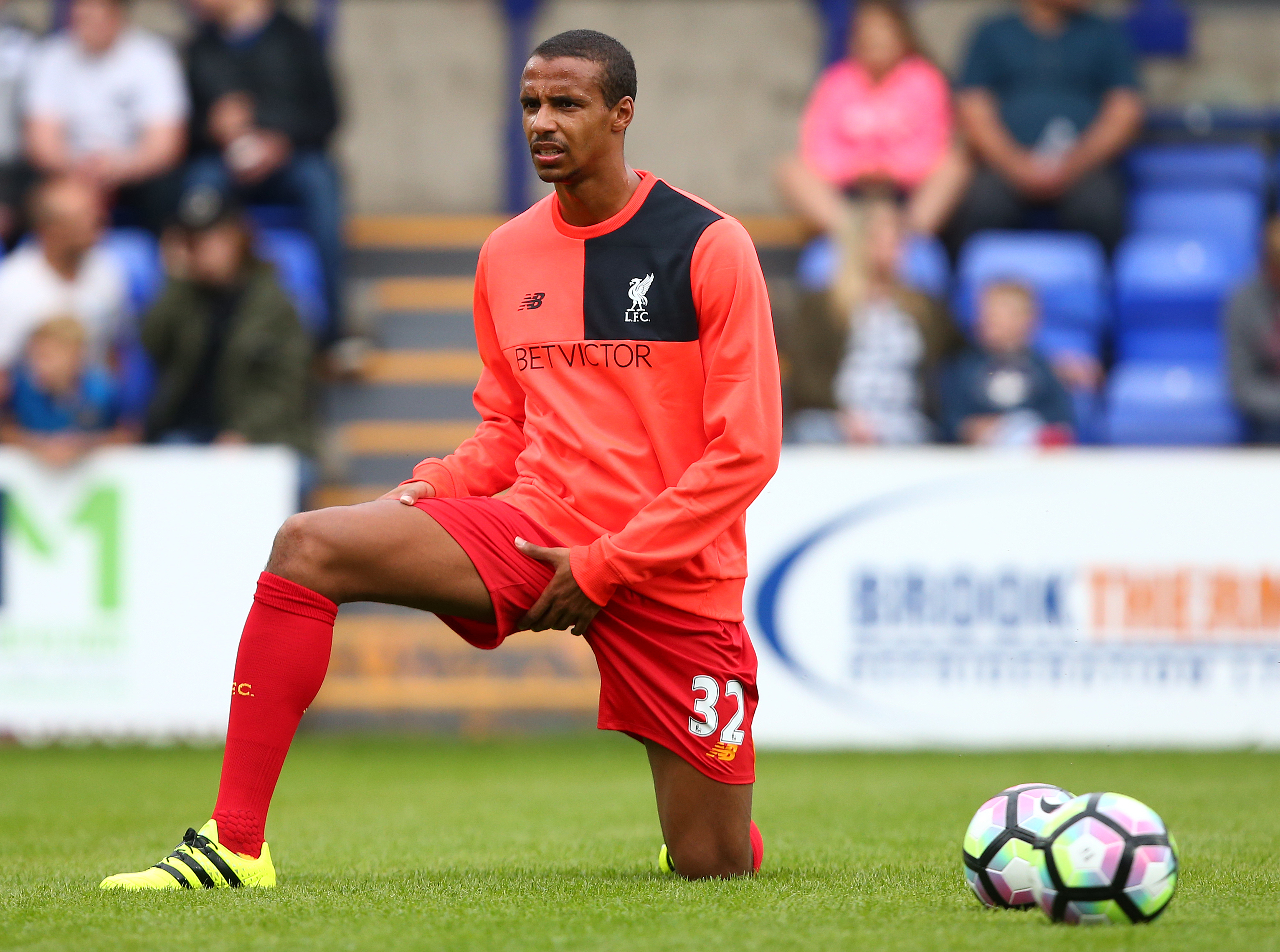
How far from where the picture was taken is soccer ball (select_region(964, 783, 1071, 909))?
3.69m

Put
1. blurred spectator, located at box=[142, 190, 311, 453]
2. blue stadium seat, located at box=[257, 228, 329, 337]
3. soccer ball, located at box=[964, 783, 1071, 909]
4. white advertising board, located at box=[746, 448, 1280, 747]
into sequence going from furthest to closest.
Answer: blue stadium seat, located at box=[257, 228, 329, 337] < blurred spectator, located at box=[142, 190, 311, 453] < white advertising board, located at box=[746, 448, 1280, 747] < soccer ball, located at box=[964, 783, 1071, 909]

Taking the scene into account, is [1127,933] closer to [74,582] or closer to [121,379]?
[74,582]

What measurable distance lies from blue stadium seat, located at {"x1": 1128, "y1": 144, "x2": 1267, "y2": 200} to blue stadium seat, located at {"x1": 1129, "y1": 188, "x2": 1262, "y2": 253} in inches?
4.1

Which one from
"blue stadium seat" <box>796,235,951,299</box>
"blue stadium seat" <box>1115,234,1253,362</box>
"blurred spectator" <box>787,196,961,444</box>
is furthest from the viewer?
"blue stadium seat" <box>1115,234,1253,362</box>

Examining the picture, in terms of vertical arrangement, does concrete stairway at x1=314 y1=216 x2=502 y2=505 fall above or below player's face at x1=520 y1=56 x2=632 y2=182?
below

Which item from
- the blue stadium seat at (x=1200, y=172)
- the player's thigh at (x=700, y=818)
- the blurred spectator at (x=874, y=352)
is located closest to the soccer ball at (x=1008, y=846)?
the player's thigh at (x=700, y=818)

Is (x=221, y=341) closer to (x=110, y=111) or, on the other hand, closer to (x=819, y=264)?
(x=110, y=111)

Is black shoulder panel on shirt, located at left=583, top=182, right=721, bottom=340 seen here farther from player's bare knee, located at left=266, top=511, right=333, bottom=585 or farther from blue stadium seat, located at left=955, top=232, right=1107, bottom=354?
blue stadium seat, located at left=955, top=232, right=1107, bottom=354

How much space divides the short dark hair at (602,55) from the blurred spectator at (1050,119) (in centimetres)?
659

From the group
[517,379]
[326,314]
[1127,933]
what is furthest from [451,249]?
[1127,933]

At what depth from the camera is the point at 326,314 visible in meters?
10.2

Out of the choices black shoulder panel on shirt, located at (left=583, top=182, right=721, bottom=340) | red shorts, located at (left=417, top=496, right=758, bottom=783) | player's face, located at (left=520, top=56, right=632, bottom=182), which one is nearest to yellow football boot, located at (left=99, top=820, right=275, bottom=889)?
red shorts, located at (left=417, top=496, right=758, bottom=783)

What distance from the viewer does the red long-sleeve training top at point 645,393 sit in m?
4.12

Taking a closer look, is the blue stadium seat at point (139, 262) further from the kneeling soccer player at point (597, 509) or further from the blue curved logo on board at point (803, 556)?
the kneeling soccer player at point (597, 509)
